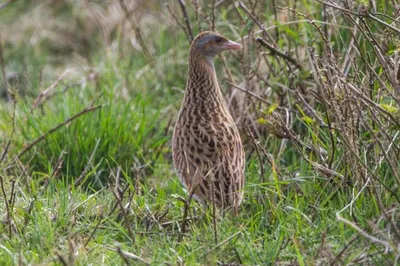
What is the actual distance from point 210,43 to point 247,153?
0.97 meters

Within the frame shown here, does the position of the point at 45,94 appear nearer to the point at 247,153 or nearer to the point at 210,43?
the point at 247,153

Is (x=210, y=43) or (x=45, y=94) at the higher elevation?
(x=210, y=43)

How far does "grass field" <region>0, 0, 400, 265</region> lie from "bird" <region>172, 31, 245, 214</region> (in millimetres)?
127

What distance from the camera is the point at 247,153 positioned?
21.2 ft

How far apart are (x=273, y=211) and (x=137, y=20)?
13.9 feet

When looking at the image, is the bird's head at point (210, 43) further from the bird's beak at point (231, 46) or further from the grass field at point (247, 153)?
→ the grass field at point (247, 153)

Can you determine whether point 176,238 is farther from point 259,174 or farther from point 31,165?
point 31,165

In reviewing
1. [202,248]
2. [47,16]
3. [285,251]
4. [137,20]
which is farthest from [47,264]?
[47,16]

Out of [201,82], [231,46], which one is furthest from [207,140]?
[231,46]

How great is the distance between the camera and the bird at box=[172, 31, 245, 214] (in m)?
5.18

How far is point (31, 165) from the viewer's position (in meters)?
6.37

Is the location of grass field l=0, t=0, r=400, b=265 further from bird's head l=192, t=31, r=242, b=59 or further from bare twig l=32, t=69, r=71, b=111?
bird's head l=192, t=31, r=242, b=59

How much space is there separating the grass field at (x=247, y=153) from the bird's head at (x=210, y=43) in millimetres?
328

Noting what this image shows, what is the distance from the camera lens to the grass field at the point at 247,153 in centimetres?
455
